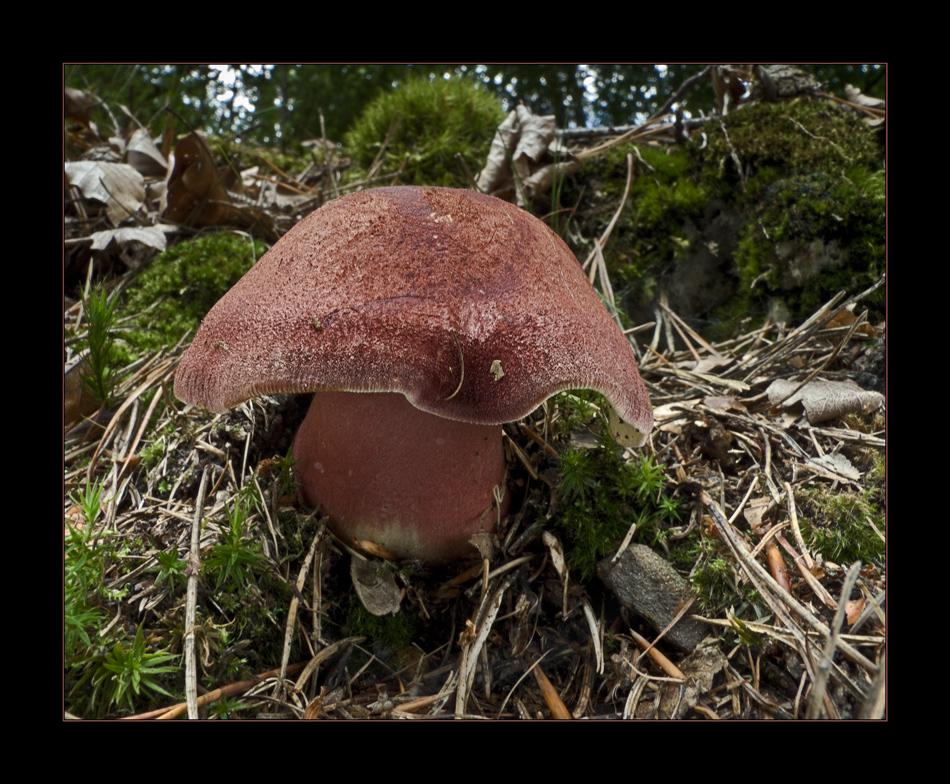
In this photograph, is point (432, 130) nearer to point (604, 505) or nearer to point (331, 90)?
point (604, 505)

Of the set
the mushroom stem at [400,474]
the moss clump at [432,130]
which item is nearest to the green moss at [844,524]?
the mushroom stem at [400,474]

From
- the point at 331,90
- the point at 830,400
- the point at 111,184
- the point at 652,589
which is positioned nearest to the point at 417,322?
the point at 652,589

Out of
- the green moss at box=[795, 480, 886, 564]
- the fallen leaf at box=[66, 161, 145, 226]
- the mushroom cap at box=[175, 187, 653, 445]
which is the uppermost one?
the mushroom cap at box=[175, 187, 653, 445]

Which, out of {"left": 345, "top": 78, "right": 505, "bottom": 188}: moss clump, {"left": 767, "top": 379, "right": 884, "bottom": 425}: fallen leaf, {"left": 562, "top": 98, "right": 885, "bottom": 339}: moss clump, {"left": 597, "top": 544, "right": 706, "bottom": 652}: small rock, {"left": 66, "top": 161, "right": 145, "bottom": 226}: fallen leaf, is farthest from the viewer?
{"left": 345, "top": 78, "right": 505, "bottom": 188}: moss clump

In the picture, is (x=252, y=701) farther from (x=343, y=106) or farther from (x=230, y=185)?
(x=343, y=106)

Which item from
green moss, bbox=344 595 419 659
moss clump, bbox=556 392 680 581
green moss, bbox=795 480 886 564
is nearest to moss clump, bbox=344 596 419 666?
green moss, bbox=344 595 419 659

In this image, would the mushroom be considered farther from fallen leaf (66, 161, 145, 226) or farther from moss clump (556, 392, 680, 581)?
fallen leaf (66, 161, 145, 226)

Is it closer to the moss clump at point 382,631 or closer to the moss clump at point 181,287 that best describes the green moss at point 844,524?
the moss clump at point 382,631
